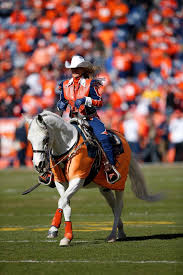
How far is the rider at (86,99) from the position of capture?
9.28 m

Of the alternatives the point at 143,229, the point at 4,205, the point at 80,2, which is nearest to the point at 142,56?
the point at 80,2

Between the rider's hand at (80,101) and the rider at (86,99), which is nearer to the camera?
the rider's hand at (80,101)

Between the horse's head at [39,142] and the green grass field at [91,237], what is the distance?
1.04 m

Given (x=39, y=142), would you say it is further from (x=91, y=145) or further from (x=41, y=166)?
(x=91, y=145)

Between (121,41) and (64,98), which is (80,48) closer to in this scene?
(121,41)

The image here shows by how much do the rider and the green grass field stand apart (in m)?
1.20

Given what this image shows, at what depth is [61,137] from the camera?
888 cm

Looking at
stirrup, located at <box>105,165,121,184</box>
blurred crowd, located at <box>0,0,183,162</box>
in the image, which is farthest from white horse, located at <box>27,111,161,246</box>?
blurred crowd, located at <box>0,0,183,162</box>

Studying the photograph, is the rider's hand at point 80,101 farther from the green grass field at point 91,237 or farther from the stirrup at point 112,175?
the green grass field at point 91,237

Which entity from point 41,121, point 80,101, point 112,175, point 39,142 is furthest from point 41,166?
point 112,175

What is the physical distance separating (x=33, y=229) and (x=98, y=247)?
2519 mm

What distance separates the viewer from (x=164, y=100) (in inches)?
1011

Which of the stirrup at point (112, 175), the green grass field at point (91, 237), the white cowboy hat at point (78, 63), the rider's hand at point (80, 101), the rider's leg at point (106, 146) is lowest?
the green grass field at point (91, 237)

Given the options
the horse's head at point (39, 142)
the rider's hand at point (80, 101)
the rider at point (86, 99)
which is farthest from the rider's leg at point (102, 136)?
the horse's head at point (39, 142)
